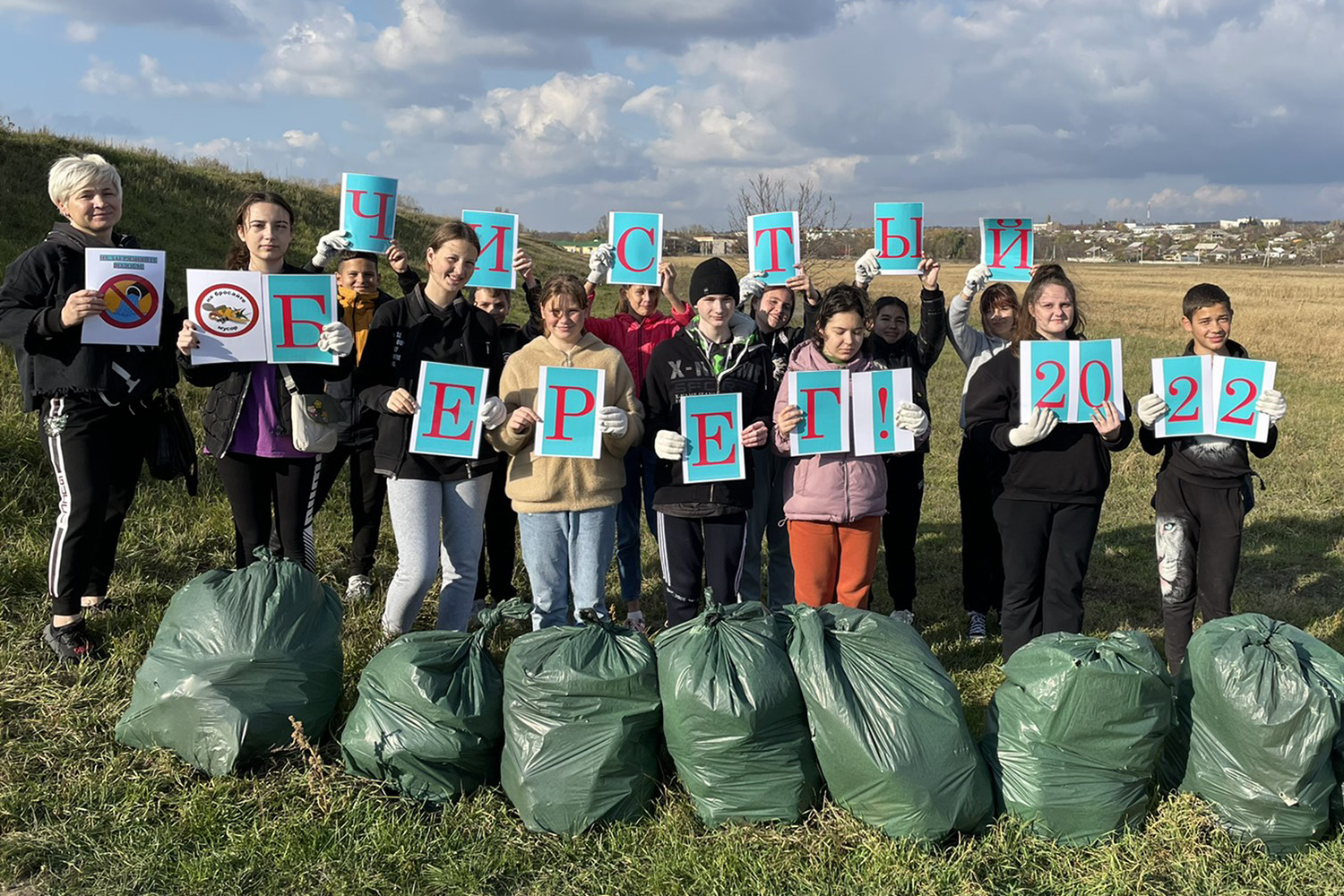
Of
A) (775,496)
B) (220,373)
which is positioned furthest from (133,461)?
(775,496)

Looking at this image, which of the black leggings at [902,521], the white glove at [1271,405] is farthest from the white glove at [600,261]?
the white glove at [1271,405]

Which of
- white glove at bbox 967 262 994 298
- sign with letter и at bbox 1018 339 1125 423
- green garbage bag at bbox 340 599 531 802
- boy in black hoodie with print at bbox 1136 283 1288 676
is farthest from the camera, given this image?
white glove at bbox 967 262 994 298

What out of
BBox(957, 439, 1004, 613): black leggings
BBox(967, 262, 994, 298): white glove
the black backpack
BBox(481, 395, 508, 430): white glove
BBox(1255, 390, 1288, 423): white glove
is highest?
BBox(967, 262, 994, 298): white glove

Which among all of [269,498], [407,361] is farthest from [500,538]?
[407,361]

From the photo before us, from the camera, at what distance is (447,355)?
4.18m

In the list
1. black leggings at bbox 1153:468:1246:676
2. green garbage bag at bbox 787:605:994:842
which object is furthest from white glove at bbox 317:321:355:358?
black leggings at bbox 1153:468:1246:676

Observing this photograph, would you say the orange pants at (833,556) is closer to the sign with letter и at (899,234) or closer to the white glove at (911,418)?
the white glove at (911,418)

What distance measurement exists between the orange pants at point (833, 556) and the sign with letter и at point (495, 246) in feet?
6.22

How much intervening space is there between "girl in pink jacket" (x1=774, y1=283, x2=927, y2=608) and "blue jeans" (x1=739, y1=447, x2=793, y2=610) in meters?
0.26

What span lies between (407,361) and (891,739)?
2.47 m

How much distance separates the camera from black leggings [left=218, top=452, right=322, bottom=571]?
13.9 feet

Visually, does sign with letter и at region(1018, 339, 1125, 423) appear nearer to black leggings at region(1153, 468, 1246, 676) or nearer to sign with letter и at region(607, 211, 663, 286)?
black leggings at region(1153, 468, 1246, 676)

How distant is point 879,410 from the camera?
429cm

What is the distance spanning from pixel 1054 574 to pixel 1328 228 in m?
161
